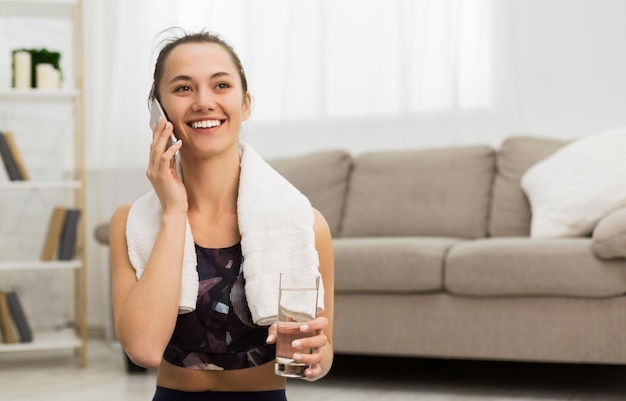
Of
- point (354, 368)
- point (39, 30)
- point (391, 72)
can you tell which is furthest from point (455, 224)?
point (39, 30)

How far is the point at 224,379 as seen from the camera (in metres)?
1.35

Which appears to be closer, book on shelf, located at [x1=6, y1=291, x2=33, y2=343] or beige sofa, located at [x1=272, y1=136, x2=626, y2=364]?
beige sofa, located at [x1=272, y1=136, x2=626, y2=364]

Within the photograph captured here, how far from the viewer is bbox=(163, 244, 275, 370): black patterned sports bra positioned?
4.41 feet

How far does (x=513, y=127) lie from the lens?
377cm

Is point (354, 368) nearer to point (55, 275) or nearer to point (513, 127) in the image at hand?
point (513, 127)

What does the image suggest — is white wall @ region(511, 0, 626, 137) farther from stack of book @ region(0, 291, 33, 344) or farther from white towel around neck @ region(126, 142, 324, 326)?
white towel around neck @ region(126, 142, 324, 326)

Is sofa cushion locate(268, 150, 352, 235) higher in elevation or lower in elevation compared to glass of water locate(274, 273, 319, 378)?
higher

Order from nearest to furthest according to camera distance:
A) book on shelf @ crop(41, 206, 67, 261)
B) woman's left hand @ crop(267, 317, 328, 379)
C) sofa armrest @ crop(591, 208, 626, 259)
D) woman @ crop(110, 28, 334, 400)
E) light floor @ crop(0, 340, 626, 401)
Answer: woman's left hand @ crop(267, 317, 328, 379)
woman @ crop(110, 28, 334, 400)
sofa armrest @ crop(591, 208, 626, 259)
light floor @ crop(0, 340, 626, 401)
book on shelf @ crop(41, 206, 67, 261)

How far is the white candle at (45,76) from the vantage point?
3.68m

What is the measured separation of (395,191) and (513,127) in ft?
2.19

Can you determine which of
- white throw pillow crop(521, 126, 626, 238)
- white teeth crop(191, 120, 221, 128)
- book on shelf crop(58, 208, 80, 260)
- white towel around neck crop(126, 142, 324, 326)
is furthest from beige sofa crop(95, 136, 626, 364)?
white teeth crop(191, 120, 221, 128)

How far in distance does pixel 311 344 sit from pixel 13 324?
2830 millimetres

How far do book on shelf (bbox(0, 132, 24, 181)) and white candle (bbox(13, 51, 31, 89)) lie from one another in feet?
0.75

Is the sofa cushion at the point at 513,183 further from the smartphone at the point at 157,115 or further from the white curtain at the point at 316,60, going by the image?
the smartphone at the point at 157,115
